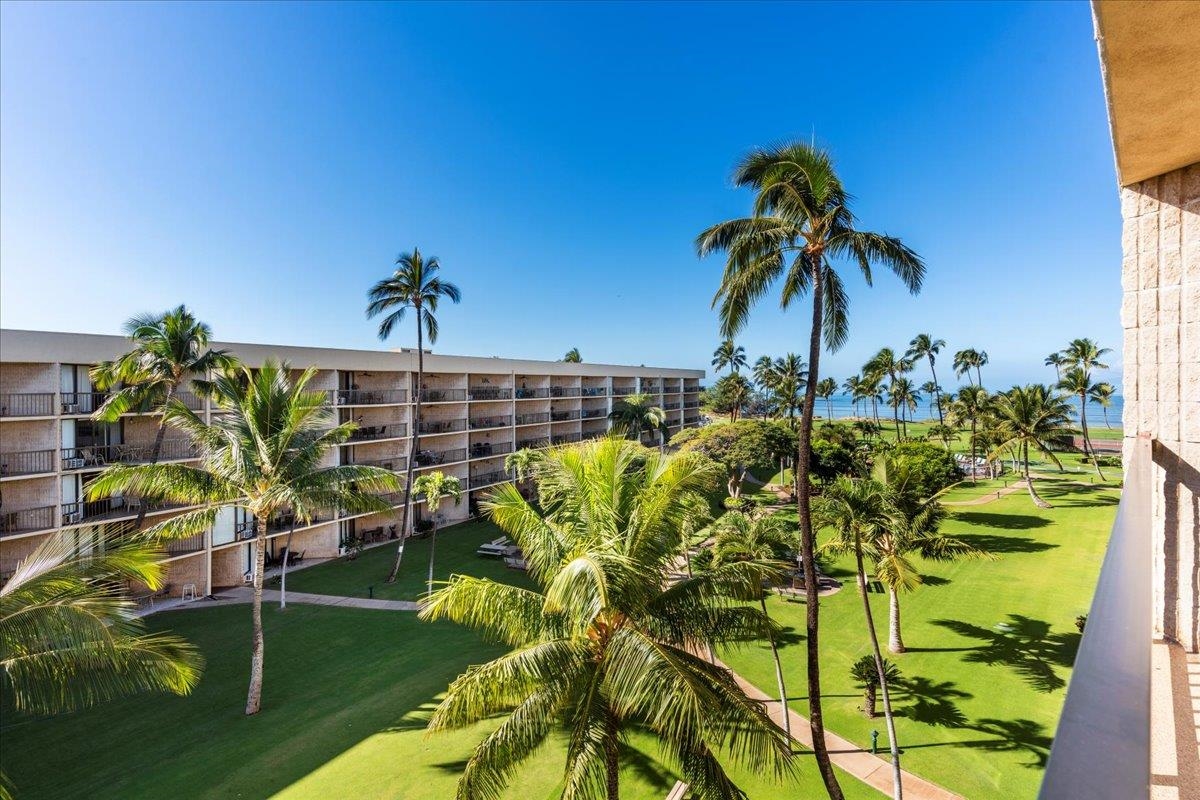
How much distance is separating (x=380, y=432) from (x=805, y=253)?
96.4 feet

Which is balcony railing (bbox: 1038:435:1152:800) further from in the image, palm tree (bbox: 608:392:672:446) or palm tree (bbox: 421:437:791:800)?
palm tree (bbox: 608:392:672:446)

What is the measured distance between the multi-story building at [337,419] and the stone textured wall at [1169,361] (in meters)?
13.8

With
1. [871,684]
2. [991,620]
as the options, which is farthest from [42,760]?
[991,620]

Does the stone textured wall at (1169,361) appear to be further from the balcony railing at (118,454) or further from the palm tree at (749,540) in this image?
the balcony railing at (118,454)

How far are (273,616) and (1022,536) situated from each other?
38.5 metres

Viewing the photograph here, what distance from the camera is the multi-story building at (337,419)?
20.9 metres

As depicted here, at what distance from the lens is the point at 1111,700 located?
4.06ft

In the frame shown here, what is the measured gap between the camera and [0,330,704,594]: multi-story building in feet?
68.4

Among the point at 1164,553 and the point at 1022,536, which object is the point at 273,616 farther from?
the point at 1022,536

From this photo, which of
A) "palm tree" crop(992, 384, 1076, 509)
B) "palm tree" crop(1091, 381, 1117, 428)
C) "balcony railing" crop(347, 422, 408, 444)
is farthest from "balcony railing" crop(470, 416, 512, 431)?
"palm tree" crop(1091, 381, 1117, 428)

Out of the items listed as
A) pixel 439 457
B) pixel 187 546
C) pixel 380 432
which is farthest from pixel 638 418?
pixel 187 546

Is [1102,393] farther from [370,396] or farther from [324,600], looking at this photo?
[324,600]

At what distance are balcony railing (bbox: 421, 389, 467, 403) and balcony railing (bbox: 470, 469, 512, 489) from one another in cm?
604

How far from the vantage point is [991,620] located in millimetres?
20750
